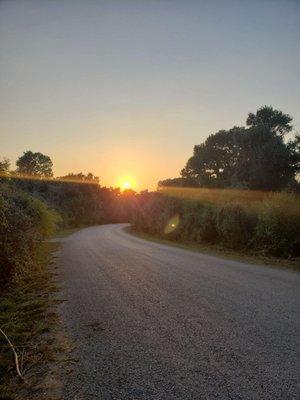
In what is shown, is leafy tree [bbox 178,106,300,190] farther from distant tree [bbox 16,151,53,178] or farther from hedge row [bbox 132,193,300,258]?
distant tree [bbox 16,151,53,178]

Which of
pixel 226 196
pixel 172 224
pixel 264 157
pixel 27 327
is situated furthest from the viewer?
pixel 264 157

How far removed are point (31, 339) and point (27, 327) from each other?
0.86 m

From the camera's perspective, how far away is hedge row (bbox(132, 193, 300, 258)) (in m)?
20.4

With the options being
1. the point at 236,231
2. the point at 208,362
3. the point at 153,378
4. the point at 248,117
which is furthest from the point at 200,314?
the point at 248,117

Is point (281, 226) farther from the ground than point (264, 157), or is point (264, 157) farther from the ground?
point (264, 157)

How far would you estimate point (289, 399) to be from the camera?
4.29 metres

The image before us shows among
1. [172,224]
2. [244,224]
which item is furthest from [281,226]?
[172,224]

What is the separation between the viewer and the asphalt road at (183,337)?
15.4 ft

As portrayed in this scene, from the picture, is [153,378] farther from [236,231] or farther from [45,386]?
[236,231]

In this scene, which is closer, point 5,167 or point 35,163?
point 5,167

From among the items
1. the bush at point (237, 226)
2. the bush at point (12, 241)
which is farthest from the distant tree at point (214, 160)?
the bush at point (12, 241)

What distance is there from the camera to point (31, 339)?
6988 millimetres

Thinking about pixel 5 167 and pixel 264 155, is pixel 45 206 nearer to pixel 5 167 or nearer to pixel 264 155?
pixel 5 167

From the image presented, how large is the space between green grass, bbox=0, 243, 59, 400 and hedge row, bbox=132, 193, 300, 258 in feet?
41.4
